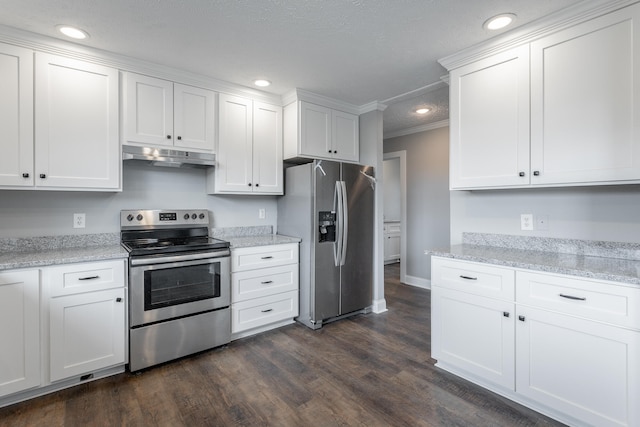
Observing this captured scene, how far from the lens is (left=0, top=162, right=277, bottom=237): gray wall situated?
2.38 m

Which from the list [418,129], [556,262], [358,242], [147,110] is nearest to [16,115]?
[147,110]

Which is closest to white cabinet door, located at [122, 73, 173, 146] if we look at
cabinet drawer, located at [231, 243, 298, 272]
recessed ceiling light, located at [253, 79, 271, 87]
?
recessed ceiling light, located at [253, 79, 271, 87]

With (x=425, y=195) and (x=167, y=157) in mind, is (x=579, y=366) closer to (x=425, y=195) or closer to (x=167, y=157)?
(x=167, y=157)

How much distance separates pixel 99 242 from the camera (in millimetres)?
2635

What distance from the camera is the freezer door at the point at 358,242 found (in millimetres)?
3350

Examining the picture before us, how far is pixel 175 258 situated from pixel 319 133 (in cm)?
190

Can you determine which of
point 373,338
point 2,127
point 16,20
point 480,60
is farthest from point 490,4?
point 2,127

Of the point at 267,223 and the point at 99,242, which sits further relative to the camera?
the point at 267,223

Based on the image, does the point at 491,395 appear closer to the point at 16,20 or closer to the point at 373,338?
the point at 373,338

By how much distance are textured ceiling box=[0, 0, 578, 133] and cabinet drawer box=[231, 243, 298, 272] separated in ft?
5.24

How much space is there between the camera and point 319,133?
3404 mm

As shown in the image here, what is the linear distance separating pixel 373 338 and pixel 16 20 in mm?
3501

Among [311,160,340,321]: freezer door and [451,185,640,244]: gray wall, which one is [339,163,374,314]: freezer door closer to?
[311,160,340,321]: freezer door

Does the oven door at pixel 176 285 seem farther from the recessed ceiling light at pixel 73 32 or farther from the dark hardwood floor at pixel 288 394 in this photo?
the recessed ceiling light at pixel 73 32
